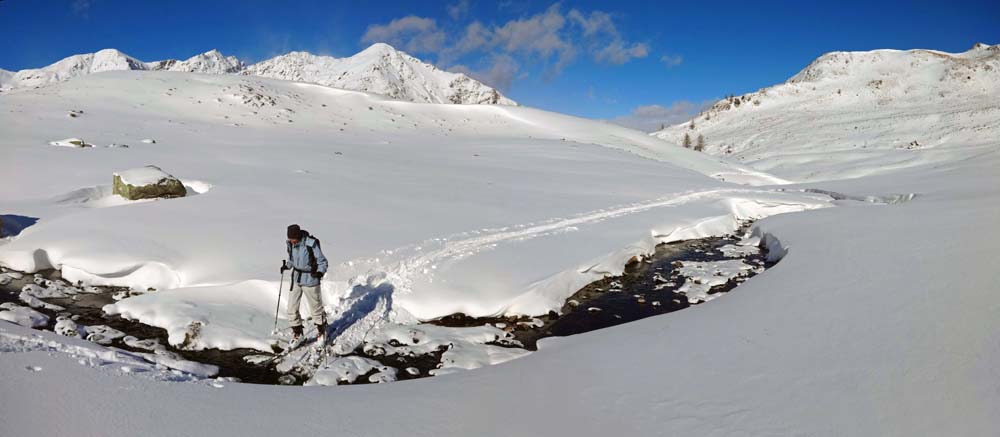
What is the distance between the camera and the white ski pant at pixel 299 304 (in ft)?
24.3

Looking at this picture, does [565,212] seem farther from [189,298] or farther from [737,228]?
[189,298]

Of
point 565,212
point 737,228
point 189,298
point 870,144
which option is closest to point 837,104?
point 870,144

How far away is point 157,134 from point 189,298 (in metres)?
22.1

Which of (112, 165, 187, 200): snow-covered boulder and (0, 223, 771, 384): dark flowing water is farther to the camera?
(112, 165, 187, 200): snow-covered boulder

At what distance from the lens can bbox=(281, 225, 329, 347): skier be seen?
7.38 meters

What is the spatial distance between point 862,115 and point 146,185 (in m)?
96.3

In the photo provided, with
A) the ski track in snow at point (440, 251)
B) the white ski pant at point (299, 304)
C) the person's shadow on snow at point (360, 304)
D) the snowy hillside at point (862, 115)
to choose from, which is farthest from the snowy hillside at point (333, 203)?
the snowy hillside at point (862, 115)

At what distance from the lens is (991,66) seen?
81188 millimetres

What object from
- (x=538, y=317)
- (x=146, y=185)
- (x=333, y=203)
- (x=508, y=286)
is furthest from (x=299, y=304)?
(x=146, y=185)

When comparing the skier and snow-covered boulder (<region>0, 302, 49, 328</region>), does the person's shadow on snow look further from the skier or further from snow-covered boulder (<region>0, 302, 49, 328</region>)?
snow-covered boulder (<region>0, 302, 49, 328</region>)

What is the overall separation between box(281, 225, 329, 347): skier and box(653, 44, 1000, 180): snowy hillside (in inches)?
1855

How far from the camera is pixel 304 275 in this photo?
7.49 meters

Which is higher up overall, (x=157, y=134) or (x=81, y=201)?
(x=157, y=134)

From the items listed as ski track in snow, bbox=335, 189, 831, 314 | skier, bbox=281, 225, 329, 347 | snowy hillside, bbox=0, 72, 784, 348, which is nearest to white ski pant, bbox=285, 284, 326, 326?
skier, bbox=281, 225, 329, 347
